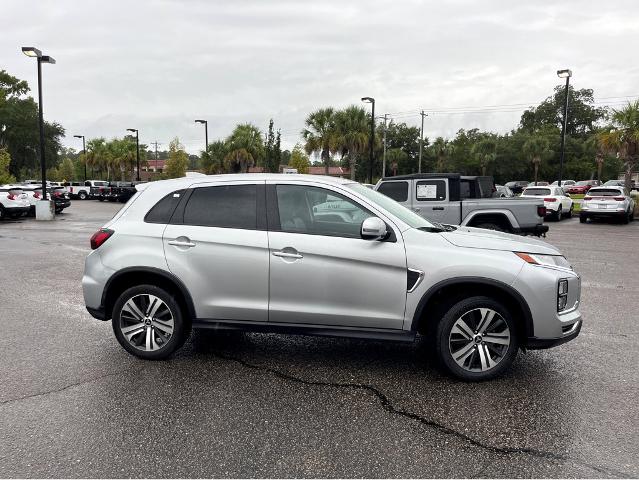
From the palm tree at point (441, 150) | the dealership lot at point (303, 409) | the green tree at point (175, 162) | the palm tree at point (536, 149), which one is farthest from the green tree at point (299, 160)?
the dealership lot at point (303, 409)

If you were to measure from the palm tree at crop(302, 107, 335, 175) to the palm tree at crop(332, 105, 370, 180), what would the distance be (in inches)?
17.9

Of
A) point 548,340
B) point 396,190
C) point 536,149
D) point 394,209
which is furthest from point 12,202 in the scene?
point 536,149

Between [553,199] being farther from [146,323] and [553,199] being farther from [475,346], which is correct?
[146,323]

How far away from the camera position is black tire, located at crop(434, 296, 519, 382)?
405cm

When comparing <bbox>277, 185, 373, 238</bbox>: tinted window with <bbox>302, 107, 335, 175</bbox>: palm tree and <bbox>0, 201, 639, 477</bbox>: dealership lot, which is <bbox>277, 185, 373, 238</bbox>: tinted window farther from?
<bbox>302, 107, 335, 175</bbox>: palm tree

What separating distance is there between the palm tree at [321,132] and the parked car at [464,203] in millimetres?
28357

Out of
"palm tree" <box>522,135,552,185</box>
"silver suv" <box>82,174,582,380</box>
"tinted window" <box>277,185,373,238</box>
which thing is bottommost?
"silver suv" <box>82,174,582,380</box>

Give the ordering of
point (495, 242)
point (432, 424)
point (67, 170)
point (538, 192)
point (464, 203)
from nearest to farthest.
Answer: point (432, 424) → point (495, 242) → point (464, 203) → point (538, 192) → point (67, 170)

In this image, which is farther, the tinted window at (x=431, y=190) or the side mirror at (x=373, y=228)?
the tinted window at (x=431, y=190)

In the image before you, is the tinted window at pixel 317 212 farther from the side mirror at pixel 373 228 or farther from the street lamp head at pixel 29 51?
the street lamp head at pixel 29 51

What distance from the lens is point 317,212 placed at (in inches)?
176

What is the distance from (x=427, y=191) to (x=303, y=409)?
28.4 ft

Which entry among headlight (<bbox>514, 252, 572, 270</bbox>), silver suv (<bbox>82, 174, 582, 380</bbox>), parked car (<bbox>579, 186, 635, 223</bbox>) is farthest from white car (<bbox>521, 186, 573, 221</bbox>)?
silver suv (<bbox>82, 174, 582, 380</bbox>)

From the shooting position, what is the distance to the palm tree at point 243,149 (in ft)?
150
